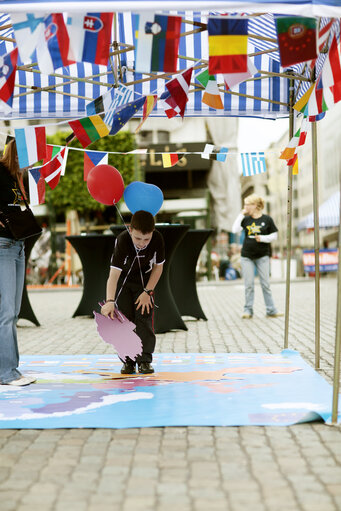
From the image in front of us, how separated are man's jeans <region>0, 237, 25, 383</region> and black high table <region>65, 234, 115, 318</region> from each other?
523cm

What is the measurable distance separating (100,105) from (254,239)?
589 centimetres

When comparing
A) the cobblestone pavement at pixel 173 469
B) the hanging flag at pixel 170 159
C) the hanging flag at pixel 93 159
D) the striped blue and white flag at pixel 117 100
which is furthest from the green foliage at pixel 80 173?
the cobblestone pavement at pixel 173 469

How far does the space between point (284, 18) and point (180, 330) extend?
5964 mm

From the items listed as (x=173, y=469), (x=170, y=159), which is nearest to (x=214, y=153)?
(x=170, y=159)

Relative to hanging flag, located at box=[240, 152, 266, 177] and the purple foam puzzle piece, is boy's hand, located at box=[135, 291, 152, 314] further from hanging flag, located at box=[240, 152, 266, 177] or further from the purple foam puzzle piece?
hanging flag, located at box=[240, 152, 266, 177]

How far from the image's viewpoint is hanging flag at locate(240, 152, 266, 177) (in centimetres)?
755

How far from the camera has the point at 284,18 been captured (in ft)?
13.8

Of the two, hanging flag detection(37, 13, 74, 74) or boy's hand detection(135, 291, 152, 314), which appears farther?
boy's hand detection(135, 291, 152, 314)

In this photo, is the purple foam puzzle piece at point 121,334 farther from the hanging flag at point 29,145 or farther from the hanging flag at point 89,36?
the hanging flag at point 89,36

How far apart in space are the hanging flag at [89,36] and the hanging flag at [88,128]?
1.07 metres

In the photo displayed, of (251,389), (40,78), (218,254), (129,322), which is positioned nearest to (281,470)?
(251,389)

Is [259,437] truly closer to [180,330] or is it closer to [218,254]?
[180,330]

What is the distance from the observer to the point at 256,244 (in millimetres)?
10984

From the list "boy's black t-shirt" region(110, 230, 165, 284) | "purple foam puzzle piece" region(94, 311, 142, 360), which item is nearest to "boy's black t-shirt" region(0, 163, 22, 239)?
"boy's black t-shirt" region(110, 230, 165, 284)
